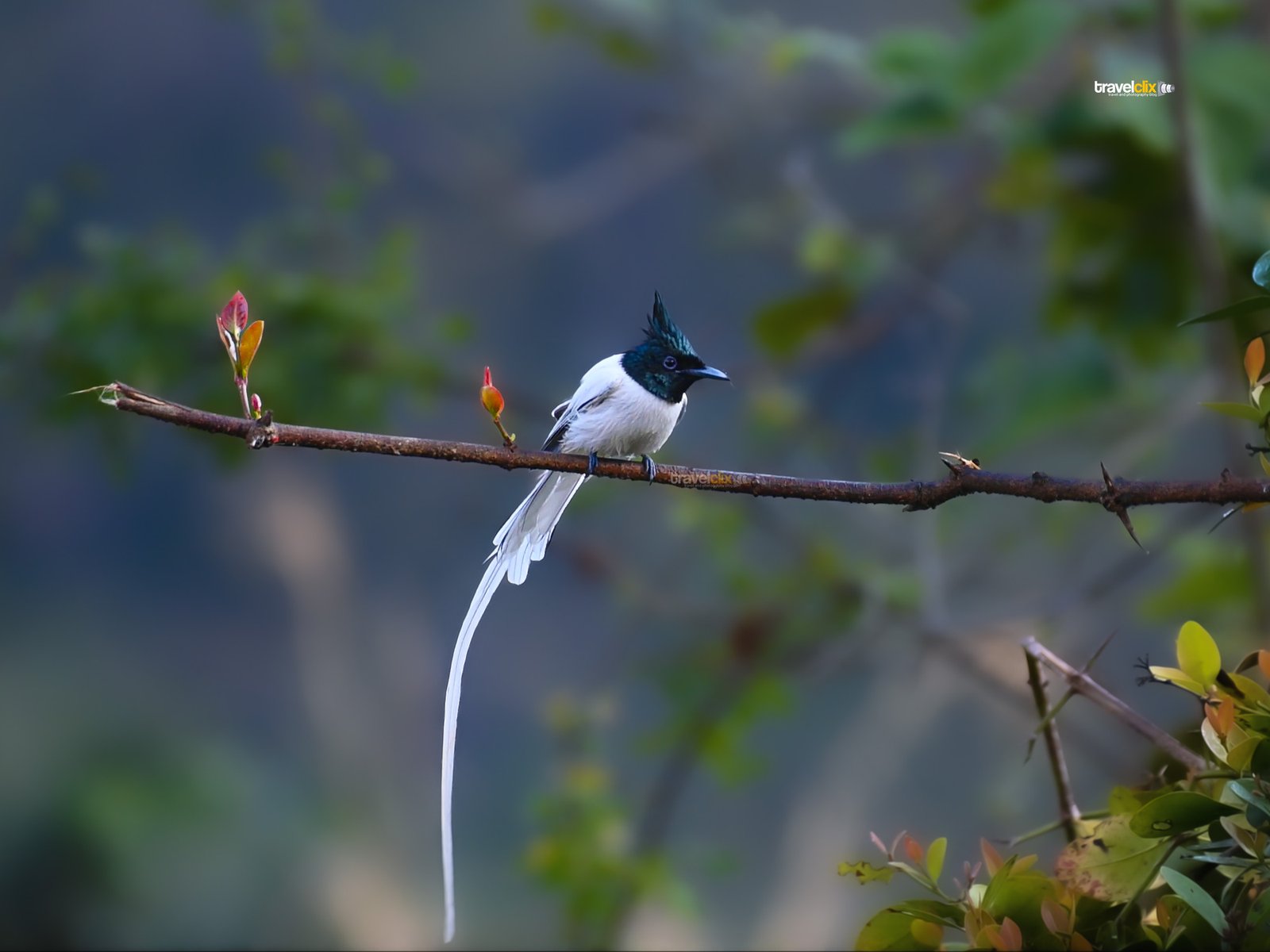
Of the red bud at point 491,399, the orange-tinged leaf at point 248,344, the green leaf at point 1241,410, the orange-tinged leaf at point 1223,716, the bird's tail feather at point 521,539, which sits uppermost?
the orange-tinged leaf at point 248,344

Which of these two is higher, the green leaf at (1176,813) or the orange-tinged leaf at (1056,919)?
the green leaf at (1176,813)

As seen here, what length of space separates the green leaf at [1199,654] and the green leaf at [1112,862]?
3.4 inches

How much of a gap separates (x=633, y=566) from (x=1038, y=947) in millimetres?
A: 1756

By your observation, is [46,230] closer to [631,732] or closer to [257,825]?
[257,825]

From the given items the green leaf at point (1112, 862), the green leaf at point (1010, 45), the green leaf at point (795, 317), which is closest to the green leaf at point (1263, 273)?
the green leaf at point (1112, 862)

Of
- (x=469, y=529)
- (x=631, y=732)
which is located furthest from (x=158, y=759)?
(x=631, y=732)

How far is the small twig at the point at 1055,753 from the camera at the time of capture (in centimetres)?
70

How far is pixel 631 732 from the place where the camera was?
235cm

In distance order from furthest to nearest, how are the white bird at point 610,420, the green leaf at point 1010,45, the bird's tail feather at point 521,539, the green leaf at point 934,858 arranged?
1. the green leaf at point 1010,45
2. the white bird at point 610,420
3. the bird's tail feather at point 521,539
4. the green leaf at point 934,858

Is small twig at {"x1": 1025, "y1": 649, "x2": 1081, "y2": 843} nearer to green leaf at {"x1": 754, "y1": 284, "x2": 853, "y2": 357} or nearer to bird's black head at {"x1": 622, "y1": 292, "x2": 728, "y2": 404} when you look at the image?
bird's black head at {"x1": 622, "y1": 292, "x2": 728, "y2": 404}

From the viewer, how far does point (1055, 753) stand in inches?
28.5

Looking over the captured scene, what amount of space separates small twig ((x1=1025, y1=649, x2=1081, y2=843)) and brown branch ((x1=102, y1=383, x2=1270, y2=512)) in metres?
0.10

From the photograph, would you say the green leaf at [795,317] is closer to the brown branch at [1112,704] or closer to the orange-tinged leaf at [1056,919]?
the brown branch at [1112,704]

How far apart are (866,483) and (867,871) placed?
0.73ft
